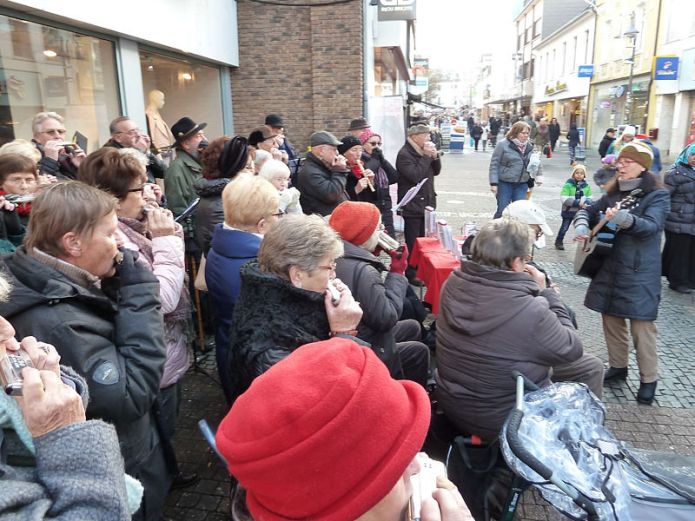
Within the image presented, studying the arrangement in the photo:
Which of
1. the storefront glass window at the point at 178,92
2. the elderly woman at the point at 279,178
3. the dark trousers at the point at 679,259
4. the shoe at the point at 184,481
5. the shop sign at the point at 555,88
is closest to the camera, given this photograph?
the shoe at the point at 184,481

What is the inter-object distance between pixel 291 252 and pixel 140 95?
5762 millimetres

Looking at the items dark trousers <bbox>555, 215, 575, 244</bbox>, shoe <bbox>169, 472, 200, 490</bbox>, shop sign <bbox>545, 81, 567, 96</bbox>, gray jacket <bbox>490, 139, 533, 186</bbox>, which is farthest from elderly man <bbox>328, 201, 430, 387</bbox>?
shop sign <bbox>545, 81, 567, 96</bbox>

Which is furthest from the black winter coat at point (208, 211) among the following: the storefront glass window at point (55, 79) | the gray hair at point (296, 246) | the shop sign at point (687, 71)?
the shop sign at point (687, 71)

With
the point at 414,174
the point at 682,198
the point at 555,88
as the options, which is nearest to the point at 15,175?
the point at 414,174

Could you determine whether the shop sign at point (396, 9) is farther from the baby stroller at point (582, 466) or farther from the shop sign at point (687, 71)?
the shop sign at point (687, 71)

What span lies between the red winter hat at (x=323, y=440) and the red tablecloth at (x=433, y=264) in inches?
123

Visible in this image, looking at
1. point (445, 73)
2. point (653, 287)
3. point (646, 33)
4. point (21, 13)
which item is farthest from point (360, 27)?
point (445, 73)

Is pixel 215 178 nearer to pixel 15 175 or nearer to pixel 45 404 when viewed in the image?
pixel 15 175

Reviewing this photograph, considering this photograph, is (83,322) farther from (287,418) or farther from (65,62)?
(65,62)

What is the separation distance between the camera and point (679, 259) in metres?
6.02

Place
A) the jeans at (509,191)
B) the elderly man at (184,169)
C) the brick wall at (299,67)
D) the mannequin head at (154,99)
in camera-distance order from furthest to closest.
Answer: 1. the brick wall at (299,67)
2. the jeans at (509,191)
3. the mannequin head at (154,99)
4. the elderly man at (184,169)

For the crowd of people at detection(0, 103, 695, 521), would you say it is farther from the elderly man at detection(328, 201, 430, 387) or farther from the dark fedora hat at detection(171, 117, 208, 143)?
the dark fedora hat at detection(171, 117, 208, 143)

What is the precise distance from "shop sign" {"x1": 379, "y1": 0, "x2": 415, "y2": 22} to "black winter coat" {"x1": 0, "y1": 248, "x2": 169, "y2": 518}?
11.0 meters

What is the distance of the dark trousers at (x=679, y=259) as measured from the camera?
5.90 m
